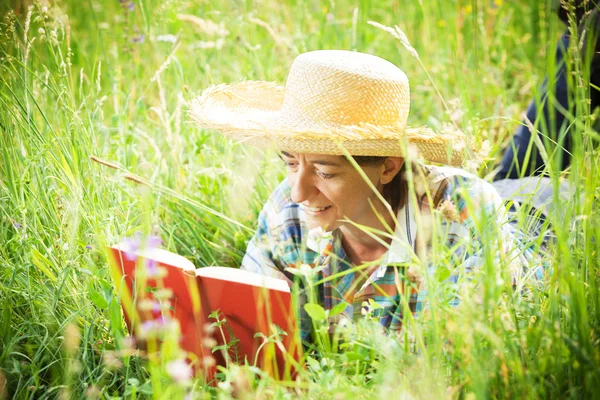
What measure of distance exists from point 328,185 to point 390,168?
26cm

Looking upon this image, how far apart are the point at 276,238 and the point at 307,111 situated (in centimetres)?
65

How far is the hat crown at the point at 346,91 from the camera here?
1.99m

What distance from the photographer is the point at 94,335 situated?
72.9 inches

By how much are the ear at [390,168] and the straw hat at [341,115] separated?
14 cm

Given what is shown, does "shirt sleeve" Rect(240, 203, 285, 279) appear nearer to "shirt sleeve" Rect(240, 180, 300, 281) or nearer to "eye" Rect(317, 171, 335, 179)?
"shirt sleeve" Rect(240, 180, 300, 281)

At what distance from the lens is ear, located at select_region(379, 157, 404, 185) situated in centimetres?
Result: 218

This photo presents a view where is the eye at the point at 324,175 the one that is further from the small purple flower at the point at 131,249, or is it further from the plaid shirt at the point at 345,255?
the small purple flower at the point at 131,249

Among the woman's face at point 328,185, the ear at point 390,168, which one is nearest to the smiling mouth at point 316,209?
the woman's face at point 328,185

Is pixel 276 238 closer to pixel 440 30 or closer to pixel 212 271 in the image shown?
pixel 212 271

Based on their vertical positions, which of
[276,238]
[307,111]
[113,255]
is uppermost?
[307,111]

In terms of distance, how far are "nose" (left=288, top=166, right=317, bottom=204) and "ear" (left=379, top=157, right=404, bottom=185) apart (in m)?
0.28

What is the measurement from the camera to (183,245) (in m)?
2.51

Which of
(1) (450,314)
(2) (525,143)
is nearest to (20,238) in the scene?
(1) (450,314)

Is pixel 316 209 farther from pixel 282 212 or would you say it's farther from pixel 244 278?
pixel 244 278
